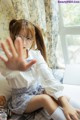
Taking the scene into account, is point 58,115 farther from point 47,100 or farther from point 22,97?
point 22,97

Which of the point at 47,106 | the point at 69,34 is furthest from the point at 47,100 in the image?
the point at 69,34

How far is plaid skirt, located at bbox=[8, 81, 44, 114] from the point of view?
1.33 m

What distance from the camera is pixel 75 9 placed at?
2357 millimetres

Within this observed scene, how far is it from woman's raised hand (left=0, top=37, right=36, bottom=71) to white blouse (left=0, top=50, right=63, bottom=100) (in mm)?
46

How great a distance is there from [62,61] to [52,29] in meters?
0.64

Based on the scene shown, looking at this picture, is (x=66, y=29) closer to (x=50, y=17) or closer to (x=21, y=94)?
(x=50, y=17)

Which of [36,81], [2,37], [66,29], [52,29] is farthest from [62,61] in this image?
[36,81]

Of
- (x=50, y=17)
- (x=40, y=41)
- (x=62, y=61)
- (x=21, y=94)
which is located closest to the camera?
(x=21, y=94)

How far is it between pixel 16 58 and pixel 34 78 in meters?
0.23

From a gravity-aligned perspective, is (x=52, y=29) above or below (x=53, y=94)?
above

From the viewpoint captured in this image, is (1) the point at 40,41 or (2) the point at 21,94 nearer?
(2) the point at 21,94

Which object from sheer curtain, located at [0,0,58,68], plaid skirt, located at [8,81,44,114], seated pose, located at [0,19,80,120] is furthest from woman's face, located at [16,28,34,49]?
sheer curtain, located at [0,0,58,68]

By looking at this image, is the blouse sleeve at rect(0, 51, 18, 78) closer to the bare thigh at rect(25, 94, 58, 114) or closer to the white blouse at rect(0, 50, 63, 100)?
the white blouse at rect(0, 50, 63, 100)

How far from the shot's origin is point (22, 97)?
4.45 feet
